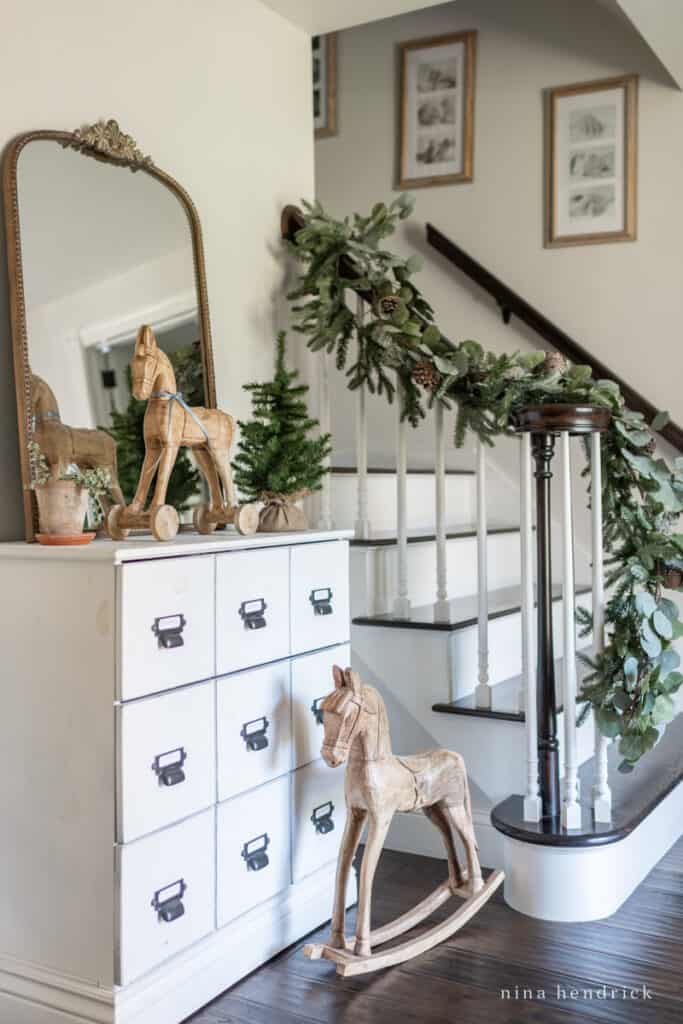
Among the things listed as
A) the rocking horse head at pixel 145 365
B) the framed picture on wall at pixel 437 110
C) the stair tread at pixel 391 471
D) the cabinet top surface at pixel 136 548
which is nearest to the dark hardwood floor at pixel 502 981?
the cabinet top surface at pixel 136 548

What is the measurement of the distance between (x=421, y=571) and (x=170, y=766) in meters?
1.39

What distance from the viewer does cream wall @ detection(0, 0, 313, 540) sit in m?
2.02

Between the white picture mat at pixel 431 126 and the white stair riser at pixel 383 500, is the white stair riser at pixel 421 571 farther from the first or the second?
the white picture mat at pixel 431 126

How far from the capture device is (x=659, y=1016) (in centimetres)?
180

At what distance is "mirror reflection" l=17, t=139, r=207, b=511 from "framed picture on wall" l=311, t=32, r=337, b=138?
81.0 inches

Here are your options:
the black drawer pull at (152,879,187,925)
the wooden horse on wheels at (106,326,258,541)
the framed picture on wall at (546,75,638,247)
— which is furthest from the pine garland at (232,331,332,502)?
the framed picture on wall at (546,75,638,247)

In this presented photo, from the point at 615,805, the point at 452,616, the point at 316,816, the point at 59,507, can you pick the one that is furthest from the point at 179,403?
the point at 615,805

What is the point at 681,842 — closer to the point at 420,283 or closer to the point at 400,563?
the point at 400,563

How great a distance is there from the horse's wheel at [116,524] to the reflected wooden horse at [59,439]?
6 centimetres

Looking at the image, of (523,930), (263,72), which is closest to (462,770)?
(523,930)

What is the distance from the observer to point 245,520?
2.20 metres

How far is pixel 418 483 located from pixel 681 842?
1438 mm

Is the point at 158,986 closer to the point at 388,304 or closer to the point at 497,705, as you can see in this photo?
the point at 497,705

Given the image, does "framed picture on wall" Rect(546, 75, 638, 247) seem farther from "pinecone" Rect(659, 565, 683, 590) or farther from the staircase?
"pinecone" Rect(659, 565, 683, 590)
